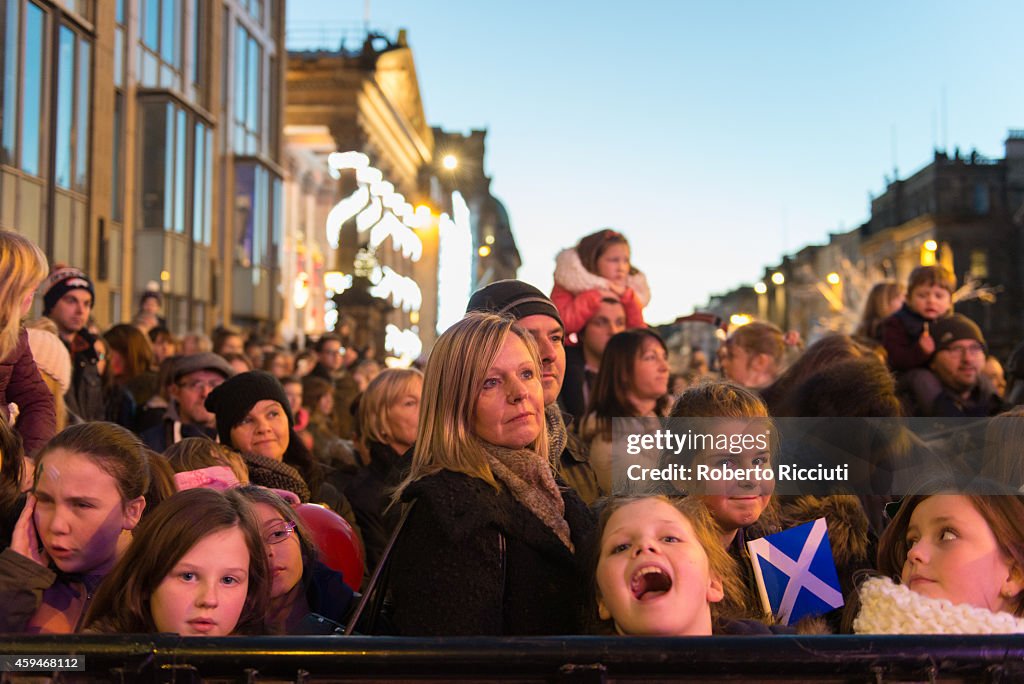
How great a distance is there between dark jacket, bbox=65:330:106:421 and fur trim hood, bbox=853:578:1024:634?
232 inches

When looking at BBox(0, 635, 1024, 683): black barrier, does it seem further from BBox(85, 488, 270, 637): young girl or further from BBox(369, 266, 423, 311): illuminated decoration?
BBox(369, 266, 423, 311): illuminated decoration

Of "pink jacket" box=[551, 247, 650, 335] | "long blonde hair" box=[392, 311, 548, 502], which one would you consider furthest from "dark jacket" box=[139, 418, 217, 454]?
"long blonde hair" box=[392, 311, 548, 502]

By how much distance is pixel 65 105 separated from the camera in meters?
18.8

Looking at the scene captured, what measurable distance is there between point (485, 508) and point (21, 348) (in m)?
2.47

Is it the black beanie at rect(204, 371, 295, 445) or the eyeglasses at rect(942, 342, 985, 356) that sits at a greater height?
the eyeglasses at rect(942, 342, 985, 356)

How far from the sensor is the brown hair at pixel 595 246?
6.82 m

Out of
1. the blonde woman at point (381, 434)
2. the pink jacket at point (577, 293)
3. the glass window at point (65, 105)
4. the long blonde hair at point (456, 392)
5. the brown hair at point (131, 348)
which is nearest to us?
the long blonde hair at point (456, 392)

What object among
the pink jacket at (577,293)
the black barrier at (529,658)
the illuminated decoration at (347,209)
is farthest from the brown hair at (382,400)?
the illuminated decoration at (347,209)

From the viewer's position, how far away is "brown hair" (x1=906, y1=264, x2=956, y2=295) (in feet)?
23.9

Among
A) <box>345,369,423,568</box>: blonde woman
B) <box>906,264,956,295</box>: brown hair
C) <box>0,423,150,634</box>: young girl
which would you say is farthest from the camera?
<box>906,264,956,295</box>: brown hair

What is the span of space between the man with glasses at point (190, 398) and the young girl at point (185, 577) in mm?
3756

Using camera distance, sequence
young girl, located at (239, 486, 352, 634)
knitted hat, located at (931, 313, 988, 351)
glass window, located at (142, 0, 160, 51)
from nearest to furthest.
Result: young girl, located at (239, 486, 352, 634)
knitted hat, located at (931, 313, 988, 351)
glass window, located at (142, 0, 160, 51)

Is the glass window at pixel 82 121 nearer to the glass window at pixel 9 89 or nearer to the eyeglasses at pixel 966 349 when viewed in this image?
the glass window at pixel 9 89

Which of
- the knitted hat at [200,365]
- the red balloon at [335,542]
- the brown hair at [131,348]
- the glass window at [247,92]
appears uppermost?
the glass window at [247,92]
